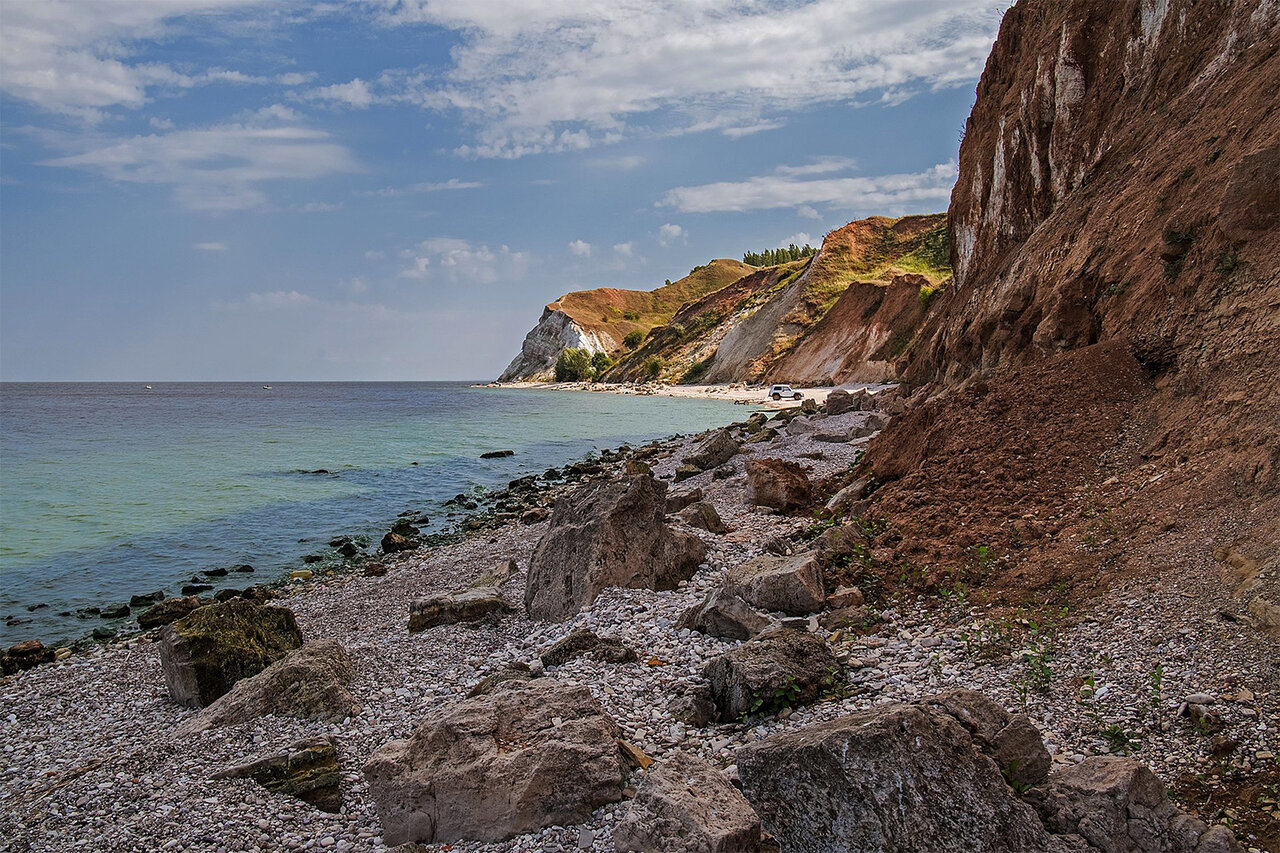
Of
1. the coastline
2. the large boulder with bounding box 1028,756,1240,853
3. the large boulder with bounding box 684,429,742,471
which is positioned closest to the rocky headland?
the large boulder with bounding box 1028,756,1240,853

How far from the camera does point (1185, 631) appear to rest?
7113 mm

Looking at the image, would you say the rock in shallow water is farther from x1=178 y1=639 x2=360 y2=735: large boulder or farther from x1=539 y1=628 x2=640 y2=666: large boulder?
x1=539 y1=628 x2=640 y2=666: large boulder

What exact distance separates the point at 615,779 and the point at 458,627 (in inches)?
238

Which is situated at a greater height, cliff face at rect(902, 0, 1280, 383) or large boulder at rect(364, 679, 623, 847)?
cliff face at rect(902, 0, 1280, 383)

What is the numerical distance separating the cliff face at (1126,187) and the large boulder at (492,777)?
979 centimetres

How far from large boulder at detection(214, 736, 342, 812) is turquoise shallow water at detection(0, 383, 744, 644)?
11.3 m

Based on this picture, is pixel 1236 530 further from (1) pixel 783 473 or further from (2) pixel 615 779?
(1) pixel 783 473

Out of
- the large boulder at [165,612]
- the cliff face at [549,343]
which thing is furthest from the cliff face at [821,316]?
the large boulder at [165,612]

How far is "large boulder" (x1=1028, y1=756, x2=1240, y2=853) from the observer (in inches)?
193

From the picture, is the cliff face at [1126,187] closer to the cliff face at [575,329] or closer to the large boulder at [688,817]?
the large boulder at [688,817]

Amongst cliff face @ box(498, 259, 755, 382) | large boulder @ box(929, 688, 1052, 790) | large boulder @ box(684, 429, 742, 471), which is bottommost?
large boulder @ box(929, 688, 1052, 790)

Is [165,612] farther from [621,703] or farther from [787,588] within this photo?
[787,588]

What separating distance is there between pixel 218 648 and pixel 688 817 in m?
8.02

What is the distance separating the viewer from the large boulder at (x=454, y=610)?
12086 millimetres
